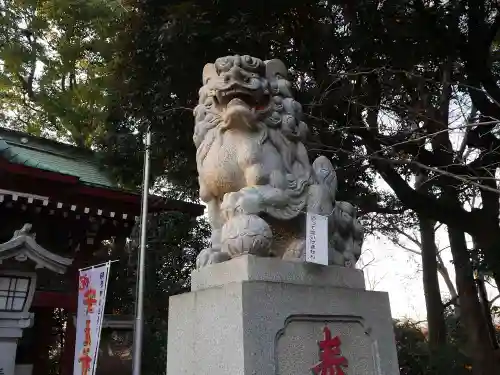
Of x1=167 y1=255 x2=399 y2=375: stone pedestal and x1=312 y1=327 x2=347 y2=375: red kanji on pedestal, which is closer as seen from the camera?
x1=167 y1=255 x2=399 y2=375: stone pedestal

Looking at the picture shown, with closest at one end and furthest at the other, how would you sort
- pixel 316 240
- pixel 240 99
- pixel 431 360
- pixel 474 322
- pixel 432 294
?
pixel 316 240 < pixel 240 99 < pixel 474 322 < pixel 431 360 < pixel 432 294

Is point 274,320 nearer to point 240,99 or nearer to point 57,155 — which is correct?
point 240,99

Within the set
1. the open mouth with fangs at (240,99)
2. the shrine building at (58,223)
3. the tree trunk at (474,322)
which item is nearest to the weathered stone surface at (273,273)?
the open mouth with fangs at (240,99)

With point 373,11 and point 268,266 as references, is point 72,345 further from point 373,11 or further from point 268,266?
point 373,11

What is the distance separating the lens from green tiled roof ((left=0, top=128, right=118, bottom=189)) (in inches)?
324

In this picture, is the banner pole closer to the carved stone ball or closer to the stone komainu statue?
the stone komainu statue

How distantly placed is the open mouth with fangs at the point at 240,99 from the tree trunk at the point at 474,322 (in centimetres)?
551

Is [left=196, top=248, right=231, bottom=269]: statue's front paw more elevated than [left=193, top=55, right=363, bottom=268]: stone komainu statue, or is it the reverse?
[left=193, top=55, right=363, bottom=268]: stone komainu statue

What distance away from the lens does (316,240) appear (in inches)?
105

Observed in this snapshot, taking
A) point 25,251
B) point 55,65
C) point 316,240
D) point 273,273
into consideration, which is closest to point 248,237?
point 273,273

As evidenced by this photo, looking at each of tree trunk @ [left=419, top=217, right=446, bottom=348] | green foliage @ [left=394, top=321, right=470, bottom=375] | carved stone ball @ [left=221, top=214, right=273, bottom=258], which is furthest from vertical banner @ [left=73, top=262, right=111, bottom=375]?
tree trunk @ [left=419, top=217, right=446, bottom=348]

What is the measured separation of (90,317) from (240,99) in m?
4.34

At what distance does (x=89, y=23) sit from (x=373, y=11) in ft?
20.4

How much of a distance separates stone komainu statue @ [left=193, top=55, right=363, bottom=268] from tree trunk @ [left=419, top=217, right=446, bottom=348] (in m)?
6.71
